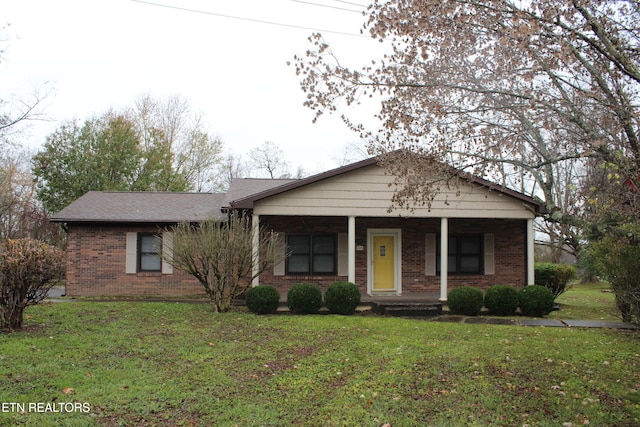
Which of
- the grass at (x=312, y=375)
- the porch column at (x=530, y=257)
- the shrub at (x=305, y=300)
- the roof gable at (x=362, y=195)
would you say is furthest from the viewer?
the porch column at (x=530, y=257)

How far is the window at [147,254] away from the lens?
16.2 metres

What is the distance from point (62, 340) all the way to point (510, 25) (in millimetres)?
7891

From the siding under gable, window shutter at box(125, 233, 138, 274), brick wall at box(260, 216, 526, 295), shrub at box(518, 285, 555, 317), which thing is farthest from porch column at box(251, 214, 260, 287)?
shrub at box(518, 285, 555, 317)

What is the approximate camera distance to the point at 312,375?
666cm

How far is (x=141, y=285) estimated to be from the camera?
15.9 metres

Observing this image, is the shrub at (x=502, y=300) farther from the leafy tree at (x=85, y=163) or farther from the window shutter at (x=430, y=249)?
the leafy tree at (x=85, y=163)

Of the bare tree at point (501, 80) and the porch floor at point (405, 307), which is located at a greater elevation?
the bare tree at point (501, 80)

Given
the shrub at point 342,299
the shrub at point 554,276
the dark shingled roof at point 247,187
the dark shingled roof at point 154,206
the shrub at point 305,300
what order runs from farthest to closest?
the dark shingled roof at point 247,187 → the shrub at point 554,276 → the dark shingled roof at point 154,206 → the shrub at point 342,299 → the shrub at point 305,300

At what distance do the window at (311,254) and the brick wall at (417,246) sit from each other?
8.4 inches

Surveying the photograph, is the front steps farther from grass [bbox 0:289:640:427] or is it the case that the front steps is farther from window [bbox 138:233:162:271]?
window [bbox 138:233:162:271]

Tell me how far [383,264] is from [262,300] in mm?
5570

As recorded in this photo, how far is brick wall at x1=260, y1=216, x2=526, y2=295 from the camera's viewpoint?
16.0 meters

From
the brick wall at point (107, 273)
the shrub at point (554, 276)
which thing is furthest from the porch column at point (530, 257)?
the brick wall at point (107, 273)

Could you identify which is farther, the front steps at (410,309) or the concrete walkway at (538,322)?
Answer: the front steps at (410,309)
